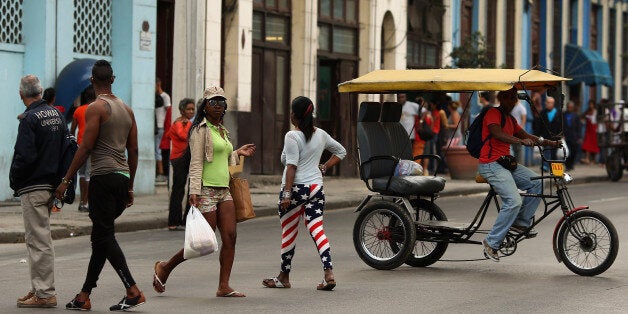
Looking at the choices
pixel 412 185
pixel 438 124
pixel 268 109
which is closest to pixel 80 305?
pixel 412 185

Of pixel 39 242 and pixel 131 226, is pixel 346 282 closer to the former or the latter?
pixel 39 242

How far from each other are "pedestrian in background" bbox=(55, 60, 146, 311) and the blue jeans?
3.72 meters

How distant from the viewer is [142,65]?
2278cm

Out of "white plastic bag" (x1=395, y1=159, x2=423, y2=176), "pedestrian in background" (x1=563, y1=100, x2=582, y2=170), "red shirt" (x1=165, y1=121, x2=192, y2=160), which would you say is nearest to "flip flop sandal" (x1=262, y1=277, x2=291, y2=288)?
"white plastic bag" (x1=395, y1=159, x2=423, y2=176)

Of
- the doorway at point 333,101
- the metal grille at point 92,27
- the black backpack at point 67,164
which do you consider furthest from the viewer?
the doorway at point 333,101

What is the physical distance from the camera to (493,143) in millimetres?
13039

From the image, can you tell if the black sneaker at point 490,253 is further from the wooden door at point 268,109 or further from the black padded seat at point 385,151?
the wooden door at point 268,109

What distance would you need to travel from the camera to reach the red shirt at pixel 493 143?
12992 millimetres

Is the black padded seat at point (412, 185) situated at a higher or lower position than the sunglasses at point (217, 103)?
lower

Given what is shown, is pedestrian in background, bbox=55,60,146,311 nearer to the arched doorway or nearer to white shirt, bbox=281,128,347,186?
white shirt, bbox=281,128,347,186

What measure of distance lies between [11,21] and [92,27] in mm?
1662

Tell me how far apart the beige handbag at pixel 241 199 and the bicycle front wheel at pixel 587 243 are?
310 centimetres

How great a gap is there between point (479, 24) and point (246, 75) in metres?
13.1

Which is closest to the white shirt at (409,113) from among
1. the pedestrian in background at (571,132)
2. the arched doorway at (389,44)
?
the arched doorway at (389,44)
